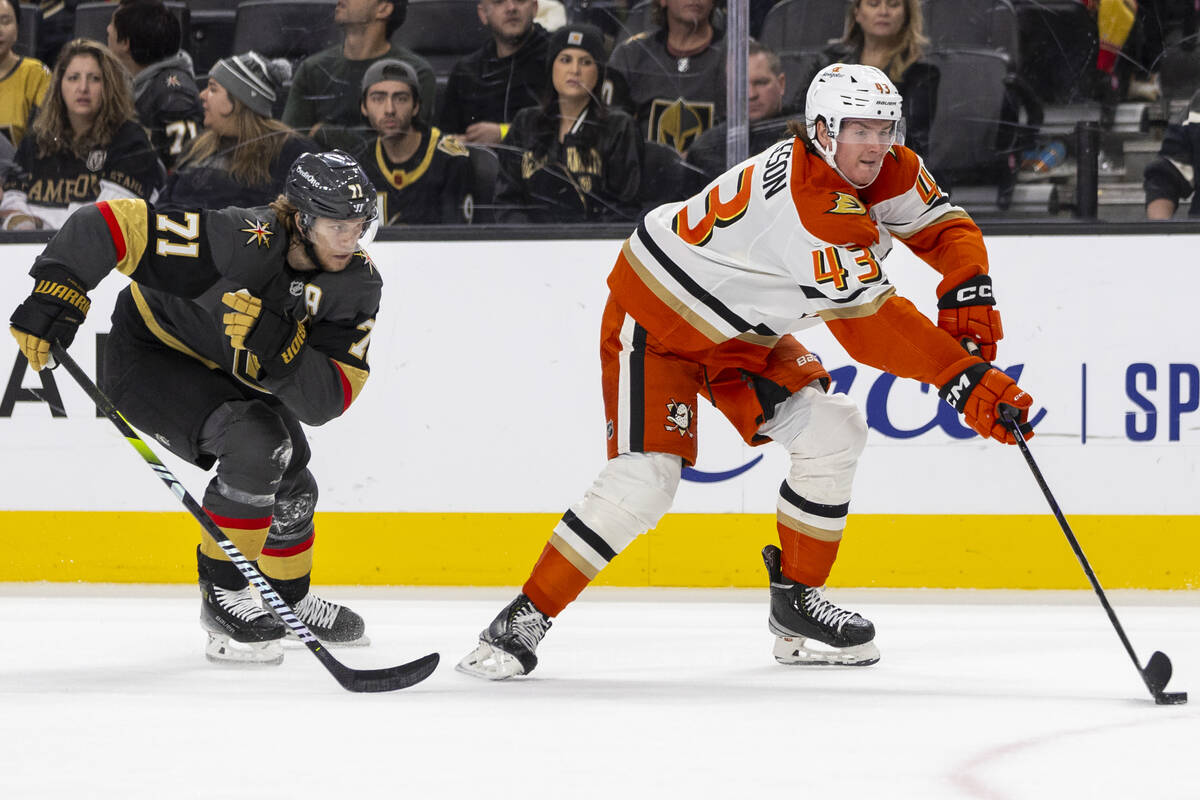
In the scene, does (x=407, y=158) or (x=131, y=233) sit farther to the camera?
(x=407, y=158)

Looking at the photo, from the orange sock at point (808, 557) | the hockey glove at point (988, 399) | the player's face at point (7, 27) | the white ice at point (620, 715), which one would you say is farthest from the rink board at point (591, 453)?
the hockey glove at point (988, 399)

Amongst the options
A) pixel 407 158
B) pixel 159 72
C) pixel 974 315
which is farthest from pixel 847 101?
pixel 159 72

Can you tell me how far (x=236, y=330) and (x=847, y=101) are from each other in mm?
1167

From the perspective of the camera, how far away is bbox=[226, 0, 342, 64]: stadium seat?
4.27 meters

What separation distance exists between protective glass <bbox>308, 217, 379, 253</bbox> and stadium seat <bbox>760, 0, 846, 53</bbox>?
167 cm

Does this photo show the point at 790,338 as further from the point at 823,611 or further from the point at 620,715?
the point at 620,715

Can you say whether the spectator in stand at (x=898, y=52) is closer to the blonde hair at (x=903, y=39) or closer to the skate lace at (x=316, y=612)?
the blonde hair at (x=903, y=39)

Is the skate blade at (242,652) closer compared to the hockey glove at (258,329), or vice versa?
the hockey glove at (258,329)

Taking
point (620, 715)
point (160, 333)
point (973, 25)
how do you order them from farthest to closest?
point (973, 25)
point (160, 333)
point (620, 715)

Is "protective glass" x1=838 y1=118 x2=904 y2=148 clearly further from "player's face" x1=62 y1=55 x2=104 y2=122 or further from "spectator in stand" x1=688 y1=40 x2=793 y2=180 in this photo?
"player's face" x1=62 y1=55 x2=104 y2=122

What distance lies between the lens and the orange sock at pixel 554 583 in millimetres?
2707

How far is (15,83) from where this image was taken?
438cm

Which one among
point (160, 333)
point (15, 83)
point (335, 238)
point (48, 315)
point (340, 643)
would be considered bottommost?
point (340, 643)

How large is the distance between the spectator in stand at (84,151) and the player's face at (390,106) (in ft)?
2.11
